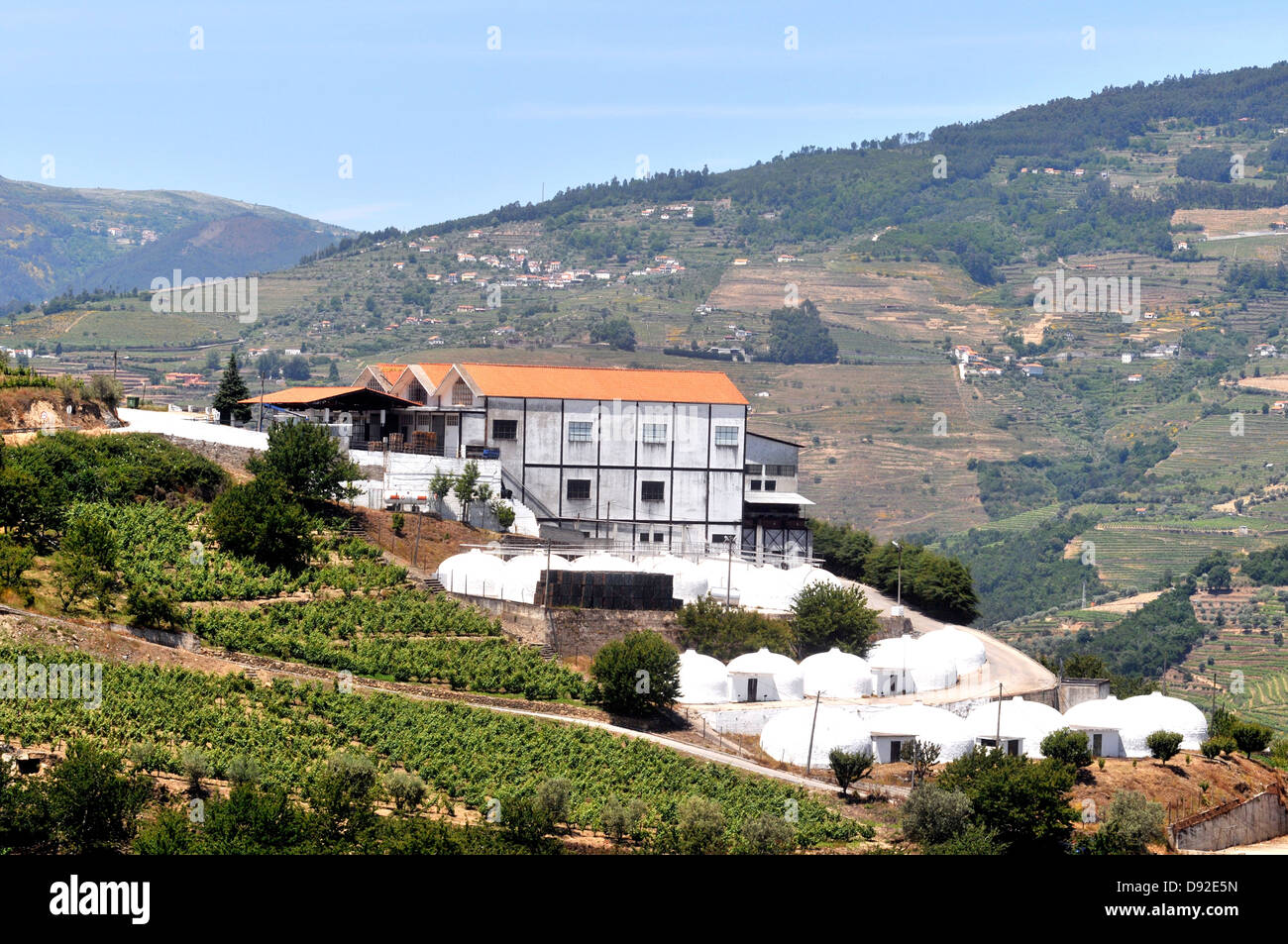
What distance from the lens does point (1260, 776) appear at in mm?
59875

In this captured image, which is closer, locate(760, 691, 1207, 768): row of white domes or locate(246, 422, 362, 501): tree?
locate(760, 691, 1207, 768): row of white domes

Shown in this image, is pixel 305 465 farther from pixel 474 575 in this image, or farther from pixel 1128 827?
pixel 1128 827

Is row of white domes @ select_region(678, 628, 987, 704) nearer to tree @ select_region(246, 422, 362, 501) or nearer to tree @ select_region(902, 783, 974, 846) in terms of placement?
tree @ select_region(902, 783, 974, 846)

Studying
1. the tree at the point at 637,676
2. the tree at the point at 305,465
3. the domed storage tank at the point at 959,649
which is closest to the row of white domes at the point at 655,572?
the domed storage tank at the point at 959,649

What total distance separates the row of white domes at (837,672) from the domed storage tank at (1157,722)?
757 centimetres

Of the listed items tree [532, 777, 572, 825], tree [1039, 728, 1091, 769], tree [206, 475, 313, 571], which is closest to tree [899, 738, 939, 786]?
tree [1039, 728, 1091, 769]

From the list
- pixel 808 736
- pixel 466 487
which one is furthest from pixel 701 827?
pixel 466 487

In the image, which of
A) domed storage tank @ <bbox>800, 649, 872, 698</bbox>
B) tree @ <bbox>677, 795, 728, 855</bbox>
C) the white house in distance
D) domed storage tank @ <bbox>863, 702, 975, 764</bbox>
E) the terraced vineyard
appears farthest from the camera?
the white house in distance

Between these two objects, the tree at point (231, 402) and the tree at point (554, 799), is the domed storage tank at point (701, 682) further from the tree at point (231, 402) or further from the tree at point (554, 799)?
the tree at point (231, 402)

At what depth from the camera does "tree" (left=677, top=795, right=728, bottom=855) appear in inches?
1614

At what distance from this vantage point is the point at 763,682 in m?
57.3

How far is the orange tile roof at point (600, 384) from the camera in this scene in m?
70.9

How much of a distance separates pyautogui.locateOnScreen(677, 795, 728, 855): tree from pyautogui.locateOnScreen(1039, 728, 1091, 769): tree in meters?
15.6

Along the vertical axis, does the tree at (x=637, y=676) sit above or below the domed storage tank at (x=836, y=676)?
above
